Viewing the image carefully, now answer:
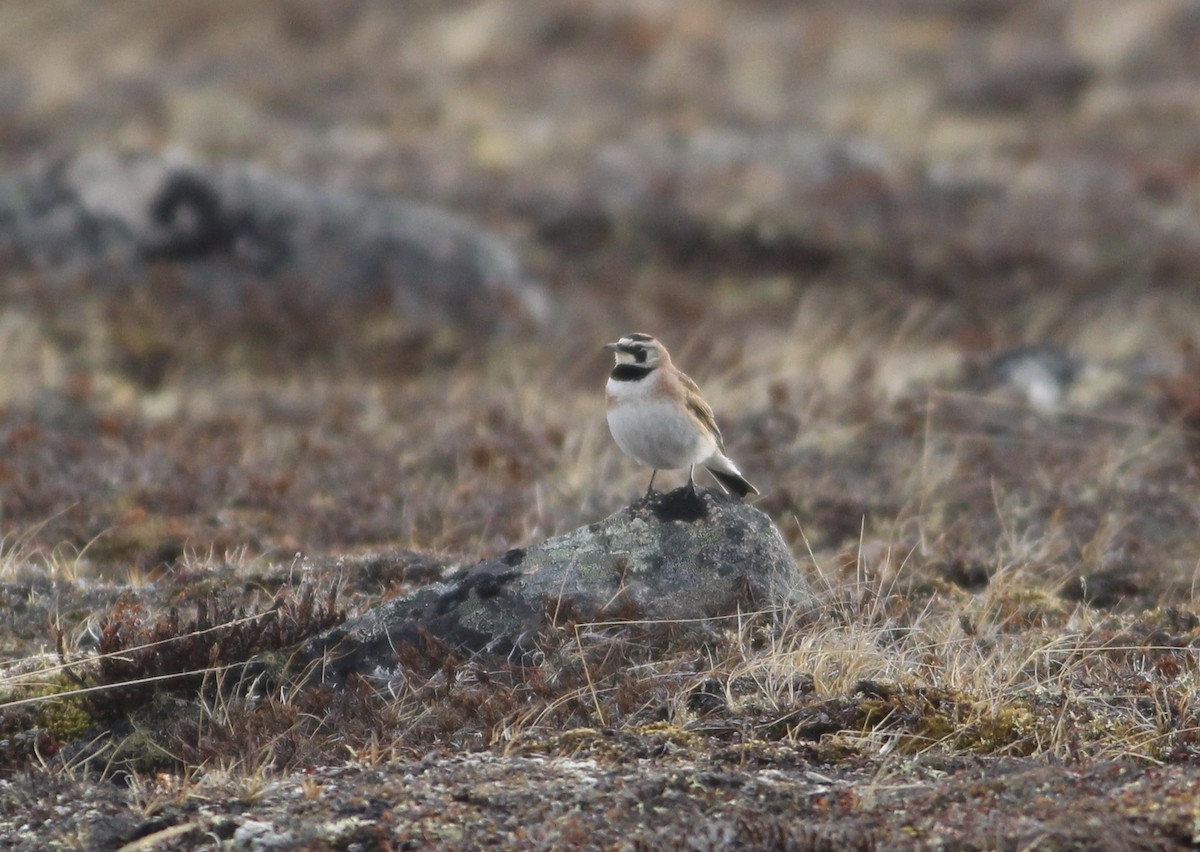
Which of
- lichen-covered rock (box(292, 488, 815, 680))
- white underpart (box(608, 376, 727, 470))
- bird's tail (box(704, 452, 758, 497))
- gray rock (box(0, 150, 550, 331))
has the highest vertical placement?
gray rock (box(0, 150, 550, 331))

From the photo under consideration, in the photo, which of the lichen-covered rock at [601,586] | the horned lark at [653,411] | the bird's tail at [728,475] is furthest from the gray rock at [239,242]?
the lichen-covered rock at [601,586]

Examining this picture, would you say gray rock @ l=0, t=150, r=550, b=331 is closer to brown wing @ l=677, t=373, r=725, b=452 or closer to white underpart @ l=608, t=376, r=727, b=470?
brown wing @ l=677, t=373, r=725, b=452

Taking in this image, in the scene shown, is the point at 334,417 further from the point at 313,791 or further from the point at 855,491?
the point at 313,791

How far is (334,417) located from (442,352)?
8.04ft

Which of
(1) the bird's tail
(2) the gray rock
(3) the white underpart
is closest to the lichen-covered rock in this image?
(3) the white underpart

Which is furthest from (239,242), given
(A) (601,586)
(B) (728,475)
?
(A) (601,586)

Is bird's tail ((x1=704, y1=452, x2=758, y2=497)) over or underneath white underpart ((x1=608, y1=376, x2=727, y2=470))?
underneath

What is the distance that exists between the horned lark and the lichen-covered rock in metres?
0.20

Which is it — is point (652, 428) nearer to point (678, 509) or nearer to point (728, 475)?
point (678, 509)

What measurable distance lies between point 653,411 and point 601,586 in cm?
79

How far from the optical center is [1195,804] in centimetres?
489

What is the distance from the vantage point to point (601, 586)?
6.66 m

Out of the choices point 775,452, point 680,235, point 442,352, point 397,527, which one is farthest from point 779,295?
point 397,527

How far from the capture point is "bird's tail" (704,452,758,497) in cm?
731
